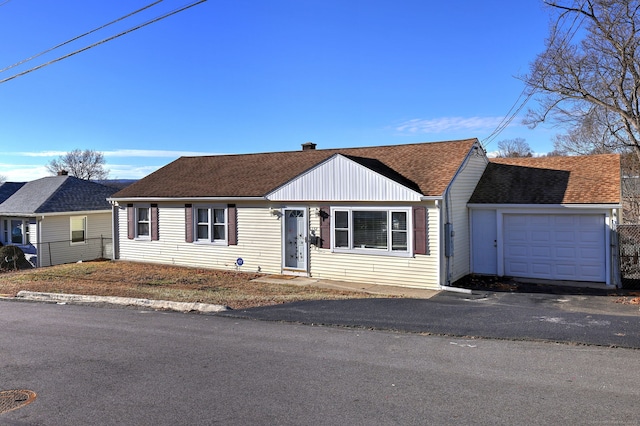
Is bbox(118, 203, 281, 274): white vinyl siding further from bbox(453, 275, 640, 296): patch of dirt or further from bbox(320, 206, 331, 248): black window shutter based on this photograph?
bbox(453, 275, 640, 296): patch of dirt

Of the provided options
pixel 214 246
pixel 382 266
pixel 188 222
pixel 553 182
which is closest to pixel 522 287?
pixel 382 266

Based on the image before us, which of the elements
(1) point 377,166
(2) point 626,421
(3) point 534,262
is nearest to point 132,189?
(1) point 377,166

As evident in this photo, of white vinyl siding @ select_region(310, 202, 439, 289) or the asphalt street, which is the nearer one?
the asphalt street

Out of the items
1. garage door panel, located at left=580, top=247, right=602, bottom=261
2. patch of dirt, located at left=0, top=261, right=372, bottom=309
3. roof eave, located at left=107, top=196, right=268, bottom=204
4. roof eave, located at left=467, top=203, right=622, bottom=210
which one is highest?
roof eave, located at left=107, top=196, right=268, bottom=204

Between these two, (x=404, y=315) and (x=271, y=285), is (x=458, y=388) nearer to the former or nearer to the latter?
(x=404, y=315)

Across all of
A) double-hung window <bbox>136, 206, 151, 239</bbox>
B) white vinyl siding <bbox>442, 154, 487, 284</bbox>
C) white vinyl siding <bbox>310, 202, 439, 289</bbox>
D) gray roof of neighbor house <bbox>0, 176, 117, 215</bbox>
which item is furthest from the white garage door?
gray roof of neighbor house <bbox>0, 176, 117, 215</bbox>

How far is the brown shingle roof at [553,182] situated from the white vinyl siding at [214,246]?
7086mm

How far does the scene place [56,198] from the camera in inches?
1005

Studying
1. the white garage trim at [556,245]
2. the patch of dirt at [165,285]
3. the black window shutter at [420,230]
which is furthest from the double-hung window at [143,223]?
the white garage trim at [556,245]

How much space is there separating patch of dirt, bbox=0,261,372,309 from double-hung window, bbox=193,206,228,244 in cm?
125

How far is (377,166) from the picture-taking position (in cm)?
1521

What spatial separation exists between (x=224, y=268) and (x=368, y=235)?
6.13 m

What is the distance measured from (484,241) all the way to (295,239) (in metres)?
6.34

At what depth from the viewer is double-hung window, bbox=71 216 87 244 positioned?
25448mm
